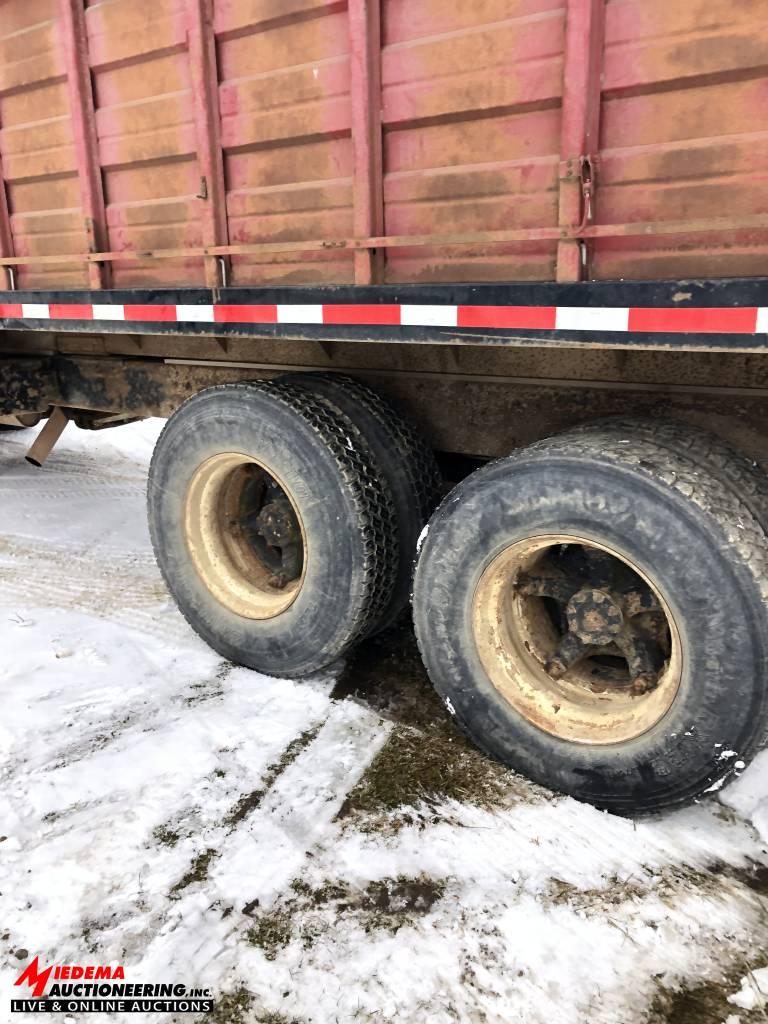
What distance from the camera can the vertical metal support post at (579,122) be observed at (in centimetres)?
196

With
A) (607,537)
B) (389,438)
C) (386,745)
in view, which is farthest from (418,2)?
(386,745)

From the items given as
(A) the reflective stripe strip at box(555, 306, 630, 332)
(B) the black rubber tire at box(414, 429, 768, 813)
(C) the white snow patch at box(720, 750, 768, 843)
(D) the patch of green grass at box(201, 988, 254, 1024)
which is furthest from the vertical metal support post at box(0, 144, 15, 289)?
(C) the white snow patch at box(720, 750, 768, 843)

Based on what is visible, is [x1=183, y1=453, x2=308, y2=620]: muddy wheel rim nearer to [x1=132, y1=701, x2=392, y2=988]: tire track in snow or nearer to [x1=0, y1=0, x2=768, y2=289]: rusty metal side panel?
[x1=132, y1=701, x2=392, y2=988]: tire track in snow

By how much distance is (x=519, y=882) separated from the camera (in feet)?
7.14

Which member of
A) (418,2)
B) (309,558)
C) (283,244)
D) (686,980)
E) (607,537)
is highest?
(418,2)

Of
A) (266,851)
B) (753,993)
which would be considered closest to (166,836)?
(266,851)

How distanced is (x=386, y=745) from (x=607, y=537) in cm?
122

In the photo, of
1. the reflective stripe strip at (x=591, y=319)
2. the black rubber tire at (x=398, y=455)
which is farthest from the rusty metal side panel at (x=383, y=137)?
the black rubber tire at (x=398, y=455)

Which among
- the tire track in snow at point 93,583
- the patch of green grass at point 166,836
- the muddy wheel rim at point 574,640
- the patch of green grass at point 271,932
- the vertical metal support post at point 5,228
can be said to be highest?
the vertical metal support post at point 5,228

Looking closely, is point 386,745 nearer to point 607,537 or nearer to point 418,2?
point 607,537

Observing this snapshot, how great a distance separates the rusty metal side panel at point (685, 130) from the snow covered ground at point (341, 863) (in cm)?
174

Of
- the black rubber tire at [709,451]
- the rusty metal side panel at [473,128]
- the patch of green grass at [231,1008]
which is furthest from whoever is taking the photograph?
the black rubber tire at [709,451]

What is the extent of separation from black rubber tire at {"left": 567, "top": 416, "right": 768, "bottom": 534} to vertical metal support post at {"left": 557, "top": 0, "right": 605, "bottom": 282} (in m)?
→ 0.56

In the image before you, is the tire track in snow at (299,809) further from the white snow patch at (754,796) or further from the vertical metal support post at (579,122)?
the vertical metal support post at (579,122)
